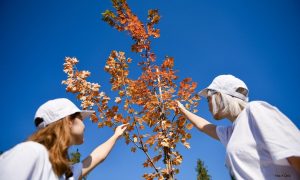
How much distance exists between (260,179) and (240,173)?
0.15m

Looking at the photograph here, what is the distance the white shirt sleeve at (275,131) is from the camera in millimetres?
1684

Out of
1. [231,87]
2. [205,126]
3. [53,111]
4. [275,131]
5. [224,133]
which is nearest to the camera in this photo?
[275,131]

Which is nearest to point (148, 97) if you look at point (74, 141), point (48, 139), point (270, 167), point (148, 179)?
point (148, 179)

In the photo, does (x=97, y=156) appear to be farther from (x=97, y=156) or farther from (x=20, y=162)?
(x=20, y=162)

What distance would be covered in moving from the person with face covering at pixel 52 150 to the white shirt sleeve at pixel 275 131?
159cm

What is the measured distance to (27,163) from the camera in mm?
1788

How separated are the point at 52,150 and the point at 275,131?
5.83ft

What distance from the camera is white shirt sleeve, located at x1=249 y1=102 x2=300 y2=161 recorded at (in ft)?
5.52

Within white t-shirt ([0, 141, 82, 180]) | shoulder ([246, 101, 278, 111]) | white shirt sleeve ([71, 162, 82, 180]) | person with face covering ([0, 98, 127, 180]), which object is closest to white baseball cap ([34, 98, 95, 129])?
person with face covering ([0, 98, 127, 180])

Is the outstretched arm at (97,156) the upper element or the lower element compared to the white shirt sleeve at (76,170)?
upper

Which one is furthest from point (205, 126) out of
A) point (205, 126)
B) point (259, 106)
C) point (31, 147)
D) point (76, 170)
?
point (31, 147)

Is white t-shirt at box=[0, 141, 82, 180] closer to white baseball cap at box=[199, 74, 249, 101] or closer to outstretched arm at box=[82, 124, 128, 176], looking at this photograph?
outstretched arm at box=[82, 124, 128, 176]

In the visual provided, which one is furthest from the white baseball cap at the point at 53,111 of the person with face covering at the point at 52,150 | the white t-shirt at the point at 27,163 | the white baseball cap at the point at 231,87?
the white baseball cap at the point at 231,87

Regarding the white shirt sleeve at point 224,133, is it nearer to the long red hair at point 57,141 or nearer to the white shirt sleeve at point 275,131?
the white shirt sleeve at point 275,131
